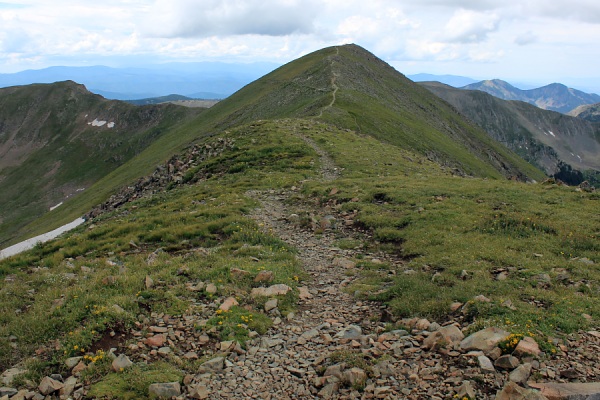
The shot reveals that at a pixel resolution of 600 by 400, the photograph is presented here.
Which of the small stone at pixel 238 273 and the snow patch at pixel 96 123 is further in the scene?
the snow patch at pixel 96 123

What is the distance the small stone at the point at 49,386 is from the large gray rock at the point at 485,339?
355 inches

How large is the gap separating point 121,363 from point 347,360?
5248 mm

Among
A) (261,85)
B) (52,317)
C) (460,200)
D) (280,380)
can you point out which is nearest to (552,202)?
(460,200)

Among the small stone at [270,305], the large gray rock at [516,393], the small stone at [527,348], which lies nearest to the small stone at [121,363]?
the small stone at [270,305]

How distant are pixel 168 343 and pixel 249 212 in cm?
1247

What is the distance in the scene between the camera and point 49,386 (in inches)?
336

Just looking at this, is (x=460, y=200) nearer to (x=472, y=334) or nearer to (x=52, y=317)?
(x=472, y=334)

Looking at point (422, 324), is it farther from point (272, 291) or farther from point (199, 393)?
point (199, 393)

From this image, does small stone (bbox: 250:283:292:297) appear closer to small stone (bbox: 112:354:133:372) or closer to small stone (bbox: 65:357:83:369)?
small stone (bbox: 112:354:133:372)

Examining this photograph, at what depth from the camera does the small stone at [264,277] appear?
1345 cm

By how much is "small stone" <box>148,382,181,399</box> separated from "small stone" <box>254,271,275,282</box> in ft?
17.3

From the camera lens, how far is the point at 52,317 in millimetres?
10891

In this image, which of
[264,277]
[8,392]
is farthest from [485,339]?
[8,392]

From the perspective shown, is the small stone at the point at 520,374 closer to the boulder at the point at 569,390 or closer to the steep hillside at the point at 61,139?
the boulder at the point at 569,390
